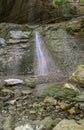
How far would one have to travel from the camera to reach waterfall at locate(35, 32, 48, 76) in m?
6.20

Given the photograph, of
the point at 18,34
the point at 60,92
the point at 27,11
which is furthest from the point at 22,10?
the point at 60,92

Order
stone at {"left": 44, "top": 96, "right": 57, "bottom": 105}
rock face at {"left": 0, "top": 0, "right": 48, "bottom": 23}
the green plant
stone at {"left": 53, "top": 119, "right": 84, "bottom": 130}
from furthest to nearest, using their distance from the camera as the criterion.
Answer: rock face at {"left": 0, "top": 0, "right": 48, "bottom": 23}
the green plant
stone at {"left": 44, "top": 96, "right": 57, "bottom": 105}
stone at {"left": 53, "top": 119, "right": 84, "bottom": 130}

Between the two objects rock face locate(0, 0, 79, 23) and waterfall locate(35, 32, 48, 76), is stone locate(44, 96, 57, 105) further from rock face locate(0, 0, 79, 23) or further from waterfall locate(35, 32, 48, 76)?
rock face locate(0, 0, 79, 23)

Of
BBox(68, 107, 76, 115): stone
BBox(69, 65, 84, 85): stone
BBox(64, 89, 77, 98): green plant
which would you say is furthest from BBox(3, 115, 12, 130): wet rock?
BBox(69, 65, 84, 85): stone

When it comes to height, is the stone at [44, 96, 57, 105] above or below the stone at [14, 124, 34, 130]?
above

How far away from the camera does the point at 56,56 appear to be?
652cm

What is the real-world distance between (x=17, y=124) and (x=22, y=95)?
972mm

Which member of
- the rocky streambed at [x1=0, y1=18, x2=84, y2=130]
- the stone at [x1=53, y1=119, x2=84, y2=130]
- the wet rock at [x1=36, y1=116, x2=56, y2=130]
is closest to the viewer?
the stone at [x1=53, y1=119, x2=84, y2=130]

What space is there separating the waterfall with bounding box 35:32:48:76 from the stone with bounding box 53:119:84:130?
2.95m

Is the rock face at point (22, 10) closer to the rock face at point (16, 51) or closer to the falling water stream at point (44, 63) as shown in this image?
the rock face at point (16, 51)

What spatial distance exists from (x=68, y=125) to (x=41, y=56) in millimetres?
3720

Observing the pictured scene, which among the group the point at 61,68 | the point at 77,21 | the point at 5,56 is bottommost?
the point at 61,68

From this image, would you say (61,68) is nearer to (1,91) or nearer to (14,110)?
(1,91)

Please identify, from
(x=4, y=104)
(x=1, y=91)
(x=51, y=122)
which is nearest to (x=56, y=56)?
(x=1, y=91)
